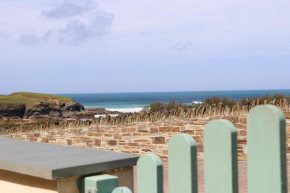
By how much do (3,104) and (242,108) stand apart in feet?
108

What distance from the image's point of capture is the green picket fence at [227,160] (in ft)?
4.58

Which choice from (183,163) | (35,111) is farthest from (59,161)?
(35,111)

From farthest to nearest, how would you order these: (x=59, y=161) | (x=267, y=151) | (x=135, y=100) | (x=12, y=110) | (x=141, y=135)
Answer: (x=135, y=100)
(x=12, y=110)
(x=141, y=135)
(x=59, y=161)
(x=267, y=151)

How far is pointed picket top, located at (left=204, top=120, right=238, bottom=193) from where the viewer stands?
1533 mm

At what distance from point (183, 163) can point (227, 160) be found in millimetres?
207

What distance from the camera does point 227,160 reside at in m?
1.53

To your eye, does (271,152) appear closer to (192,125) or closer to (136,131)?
(192,125)

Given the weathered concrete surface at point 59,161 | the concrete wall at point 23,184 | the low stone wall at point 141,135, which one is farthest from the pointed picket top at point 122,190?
the low stone wall at point 141,135

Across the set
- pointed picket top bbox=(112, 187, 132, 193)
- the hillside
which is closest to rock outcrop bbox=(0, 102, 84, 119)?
the hillside

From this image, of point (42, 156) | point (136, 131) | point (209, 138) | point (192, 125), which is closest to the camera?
point (209, 138)

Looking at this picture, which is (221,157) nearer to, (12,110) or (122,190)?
(122,190)

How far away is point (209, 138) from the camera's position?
5.23ft

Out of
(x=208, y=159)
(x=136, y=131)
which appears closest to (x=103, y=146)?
(x=136, y=131)

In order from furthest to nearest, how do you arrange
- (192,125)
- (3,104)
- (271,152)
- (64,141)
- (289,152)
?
(3,104) < (64,141) < (192,125) < (289,152) < (271,152)
